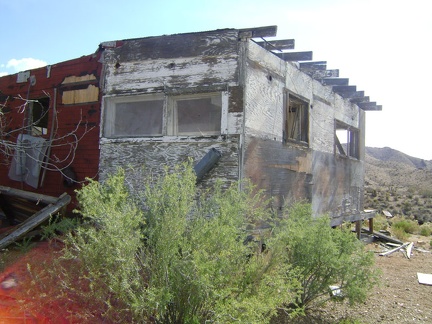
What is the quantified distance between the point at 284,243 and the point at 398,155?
70.8 meters

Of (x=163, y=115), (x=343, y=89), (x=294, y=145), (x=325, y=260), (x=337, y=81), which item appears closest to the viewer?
(x=325, y=260)

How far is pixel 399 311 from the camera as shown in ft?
20.4

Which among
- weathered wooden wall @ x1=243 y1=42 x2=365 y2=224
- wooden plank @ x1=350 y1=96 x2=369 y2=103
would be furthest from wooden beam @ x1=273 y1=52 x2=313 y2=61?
wooden plank @ x1=350 y1=96 x2=369 y2=103

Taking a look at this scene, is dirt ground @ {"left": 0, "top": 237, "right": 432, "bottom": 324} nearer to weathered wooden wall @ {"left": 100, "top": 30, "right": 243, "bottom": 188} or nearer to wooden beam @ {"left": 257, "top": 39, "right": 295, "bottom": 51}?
weathered wooden wall @ {"left": 100, "top": 30, "right": 243, "bottom": 188}

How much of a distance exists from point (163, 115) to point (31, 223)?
2.95 metres

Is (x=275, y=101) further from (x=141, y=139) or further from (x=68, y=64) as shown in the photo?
(x=68, y=64)

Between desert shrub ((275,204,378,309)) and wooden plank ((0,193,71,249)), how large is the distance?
4.03m

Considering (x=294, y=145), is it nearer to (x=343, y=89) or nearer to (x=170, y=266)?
(x=343, y=89)

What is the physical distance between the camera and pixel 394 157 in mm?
68000

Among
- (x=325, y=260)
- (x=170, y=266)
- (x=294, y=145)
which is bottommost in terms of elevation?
(x=325, y=260)

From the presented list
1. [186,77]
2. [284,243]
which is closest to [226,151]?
[186,77]

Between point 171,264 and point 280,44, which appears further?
point 280,44

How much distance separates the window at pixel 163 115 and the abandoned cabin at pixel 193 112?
0.06ft

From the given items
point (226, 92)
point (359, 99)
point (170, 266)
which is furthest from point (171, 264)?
point (359, 99)
